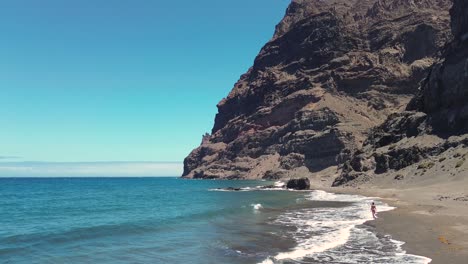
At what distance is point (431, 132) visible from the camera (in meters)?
83.6

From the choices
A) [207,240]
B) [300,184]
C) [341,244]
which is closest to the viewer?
[341,244]

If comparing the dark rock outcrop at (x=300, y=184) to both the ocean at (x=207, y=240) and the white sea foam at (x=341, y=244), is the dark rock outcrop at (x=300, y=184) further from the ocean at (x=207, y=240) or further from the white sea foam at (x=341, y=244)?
the white sea foam at (x=341, y=244)

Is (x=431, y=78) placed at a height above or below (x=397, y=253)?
above

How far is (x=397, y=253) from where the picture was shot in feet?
75.5

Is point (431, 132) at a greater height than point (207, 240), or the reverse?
point (431, 132)

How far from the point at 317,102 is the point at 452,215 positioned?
16460cm

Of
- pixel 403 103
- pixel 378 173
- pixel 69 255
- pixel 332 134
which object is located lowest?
pixel 69 255

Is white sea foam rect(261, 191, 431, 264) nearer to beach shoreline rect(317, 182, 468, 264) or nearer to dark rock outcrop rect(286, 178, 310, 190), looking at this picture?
beach shoreline rect(317, 182, 468, 264)

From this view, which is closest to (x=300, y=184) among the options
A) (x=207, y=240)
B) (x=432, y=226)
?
(x=432, y=226)

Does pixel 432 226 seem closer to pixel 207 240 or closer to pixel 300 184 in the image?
pixel 207 240

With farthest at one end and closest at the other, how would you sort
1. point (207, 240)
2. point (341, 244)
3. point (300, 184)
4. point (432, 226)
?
point (300, 184) < point (207, 240) < point (432, 226) < point (341, 244)

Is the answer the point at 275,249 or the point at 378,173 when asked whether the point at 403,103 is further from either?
the point at 275,249

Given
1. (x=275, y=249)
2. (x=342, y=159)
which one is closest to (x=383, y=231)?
(x=275, y=249)

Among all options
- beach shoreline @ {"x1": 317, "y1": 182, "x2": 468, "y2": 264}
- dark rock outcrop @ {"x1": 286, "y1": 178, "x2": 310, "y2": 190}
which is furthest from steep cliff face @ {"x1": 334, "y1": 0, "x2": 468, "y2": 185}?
beach shoreline @ {"x1": 317, "y1": 182, "x2": 468, "y2": 264}
